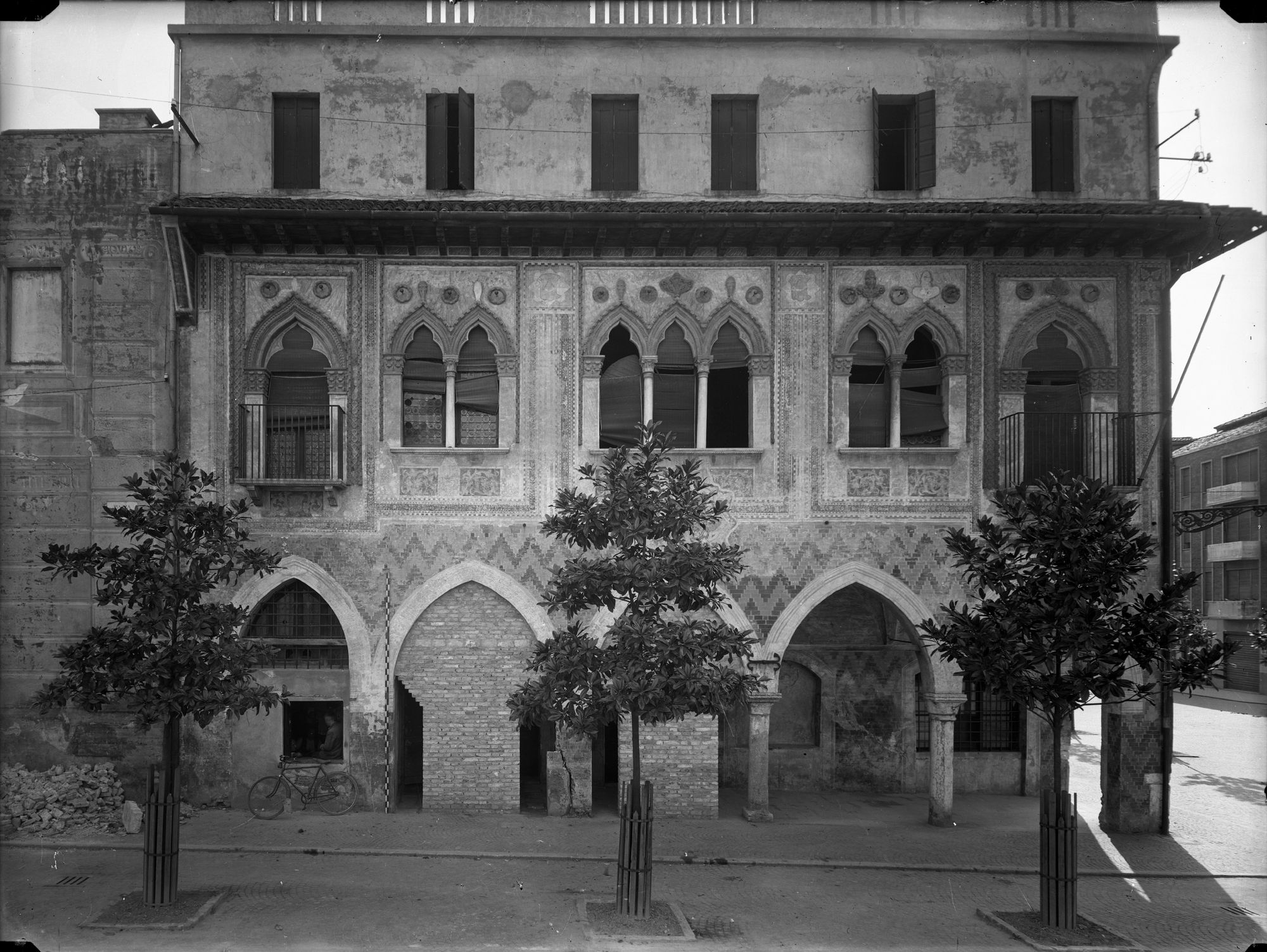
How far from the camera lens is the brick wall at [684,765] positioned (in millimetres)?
14727

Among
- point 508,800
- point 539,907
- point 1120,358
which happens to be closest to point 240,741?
point 508,800

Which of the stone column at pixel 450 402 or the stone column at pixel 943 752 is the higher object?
the stone column at pixel 450 402

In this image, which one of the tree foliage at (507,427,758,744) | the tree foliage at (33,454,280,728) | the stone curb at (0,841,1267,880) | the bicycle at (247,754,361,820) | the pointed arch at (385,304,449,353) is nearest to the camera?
the tree foliage at (507,427,758,744)

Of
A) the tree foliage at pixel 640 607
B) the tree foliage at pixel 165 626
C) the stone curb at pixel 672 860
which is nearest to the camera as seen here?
the tree foliage at pixel 640 607

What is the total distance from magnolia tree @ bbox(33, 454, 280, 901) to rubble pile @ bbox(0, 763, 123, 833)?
13.0 feet

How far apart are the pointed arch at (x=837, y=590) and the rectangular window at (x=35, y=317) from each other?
40.1 feet

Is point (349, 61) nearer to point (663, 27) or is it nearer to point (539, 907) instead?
point (663, 27)

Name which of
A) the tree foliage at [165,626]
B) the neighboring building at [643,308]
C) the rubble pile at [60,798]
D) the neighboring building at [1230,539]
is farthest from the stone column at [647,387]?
the neighboring building at [1230,539]

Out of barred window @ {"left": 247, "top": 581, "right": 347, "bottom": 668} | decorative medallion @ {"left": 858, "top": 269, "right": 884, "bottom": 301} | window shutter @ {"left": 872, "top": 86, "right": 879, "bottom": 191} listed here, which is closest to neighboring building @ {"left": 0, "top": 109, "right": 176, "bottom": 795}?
barred window @ {"left": 247, "top": 581, "right": 347, "bottom": 668}

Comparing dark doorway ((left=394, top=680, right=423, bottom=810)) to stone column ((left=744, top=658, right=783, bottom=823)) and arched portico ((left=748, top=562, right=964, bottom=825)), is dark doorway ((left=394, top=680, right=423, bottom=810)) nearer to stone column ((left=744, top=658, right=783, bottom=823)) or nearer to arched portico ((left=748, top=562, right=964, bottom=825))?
stone column ((left=744, top=658, right=783, bottom=823))

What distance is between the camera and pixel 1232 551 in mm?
35094

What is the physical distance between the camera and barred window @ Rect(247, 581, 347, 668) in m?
15.1

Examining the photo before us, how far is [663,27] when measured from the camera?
50.3ft

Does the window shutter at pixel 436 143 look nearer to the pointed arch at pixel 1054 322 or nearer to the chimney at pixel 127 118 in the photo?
the chimney at pixel 127 118
